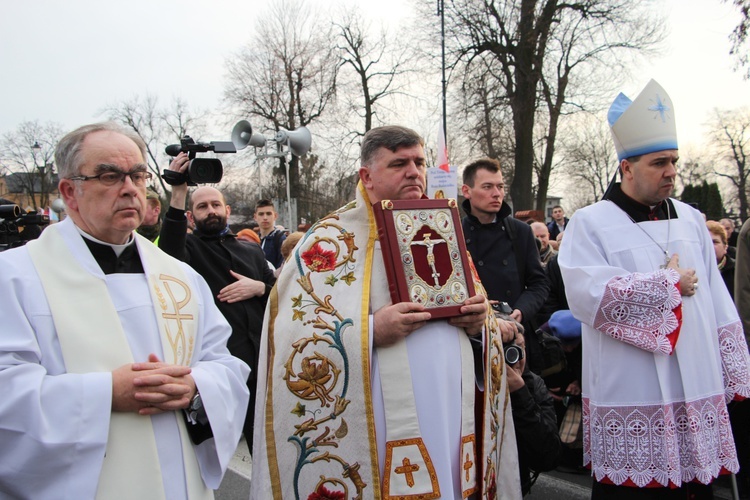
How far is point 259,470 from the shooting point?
2.50 meters

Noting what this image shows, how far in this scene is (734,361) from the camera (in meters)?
3.11

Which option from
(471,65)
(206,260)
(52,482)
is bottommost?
(52,482)

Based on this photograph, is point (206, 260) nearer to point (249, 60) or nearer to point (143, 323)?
point (143, 323)

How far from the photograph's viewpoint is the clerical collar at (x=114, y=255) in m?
2.15

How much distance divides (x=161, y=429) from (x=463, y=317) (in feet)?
3.99

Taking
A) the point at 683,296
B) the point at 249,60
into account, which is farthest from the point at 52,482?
the point at 249,60

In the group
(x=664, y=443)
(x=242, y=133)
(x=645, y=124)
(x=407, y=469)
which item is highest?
(x=242, y=133)

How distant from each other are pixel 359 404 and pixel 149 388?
83 centimetres

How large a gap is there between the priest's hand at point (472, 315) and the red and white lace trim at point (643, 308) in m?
0.84

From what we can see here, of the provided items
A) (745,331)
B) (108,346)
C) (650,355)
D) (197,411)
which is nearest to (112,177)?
(108,346)

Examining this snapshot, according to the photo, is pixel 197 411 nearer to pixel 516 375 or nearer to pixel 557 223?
pixel 516 375

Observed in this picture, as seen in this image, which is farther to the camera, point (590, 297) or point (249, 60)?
point (249, 60)

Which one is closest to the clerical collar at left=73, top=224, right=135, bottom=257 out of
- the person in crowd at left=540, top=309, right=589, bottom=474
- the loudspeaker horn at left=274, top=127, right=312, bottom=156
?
the person in crowd at left=540, top=309, right=589, bottom=474

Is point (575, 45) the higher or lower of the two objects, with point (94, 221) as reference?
higher
